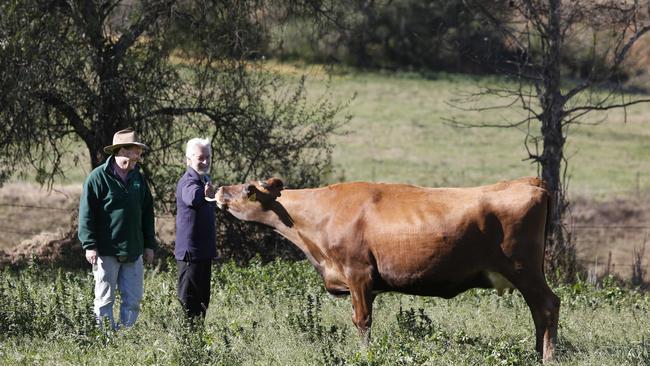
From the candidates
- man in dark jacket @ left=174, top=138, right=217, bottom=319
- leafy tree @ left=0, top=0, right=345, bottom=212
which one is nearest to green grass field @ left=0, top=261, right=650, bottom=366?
man in dark jacket @ left=174, top=138, right=217, bottom=319

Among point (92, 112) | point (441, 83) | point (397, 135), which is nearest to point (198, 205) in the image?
point (92, 112)

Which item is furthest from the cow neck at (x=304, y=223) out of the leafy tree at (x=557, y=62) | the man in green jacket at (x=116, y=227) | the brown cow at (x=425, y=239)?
the leafy tree at (x=557, y=62)

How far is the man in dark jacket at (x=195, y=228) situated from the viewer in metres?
8.71

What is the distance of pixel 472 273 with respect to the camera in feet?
27.8

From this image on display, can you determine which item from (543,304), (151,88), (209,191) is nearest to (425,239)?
(543,304)

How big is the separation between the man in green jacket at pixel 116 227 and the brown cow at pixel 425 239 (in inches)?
30.6

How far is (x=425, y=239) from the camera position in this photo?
8.51m

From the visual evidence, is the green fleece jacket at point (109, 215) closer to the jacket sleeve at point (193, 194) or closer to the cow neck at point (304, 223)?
the jacket sleeve at point (193, 194)

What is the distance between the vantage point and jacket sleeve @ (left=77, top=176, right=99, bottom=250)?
338 inches

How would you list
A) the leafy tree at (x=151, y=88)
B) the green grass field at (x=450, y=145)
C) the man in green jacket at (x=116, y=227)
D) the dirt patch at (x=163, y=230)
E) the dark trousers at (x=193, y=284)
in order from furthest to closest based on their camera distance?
the green grass field at (x=450, y=145) → the dirt patch at (x=163, y=230) → the leafy tree at (x=151, y=88) → the dark trousers at (x=193, y=284) → the man in green jacket at (x=116, y=227)

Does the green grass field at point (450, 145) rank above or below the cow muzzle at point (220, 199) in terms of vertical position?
below

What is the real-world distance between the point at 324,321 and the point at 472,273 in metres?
1.89

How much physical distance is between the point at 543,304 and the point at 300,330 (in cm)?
201

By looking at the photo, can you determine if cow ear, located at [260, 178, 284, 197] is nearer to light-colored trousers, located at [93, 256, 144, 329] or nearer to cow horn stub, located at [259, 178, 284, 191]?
cow horn stub, located at [259, 178, 284, 191]
